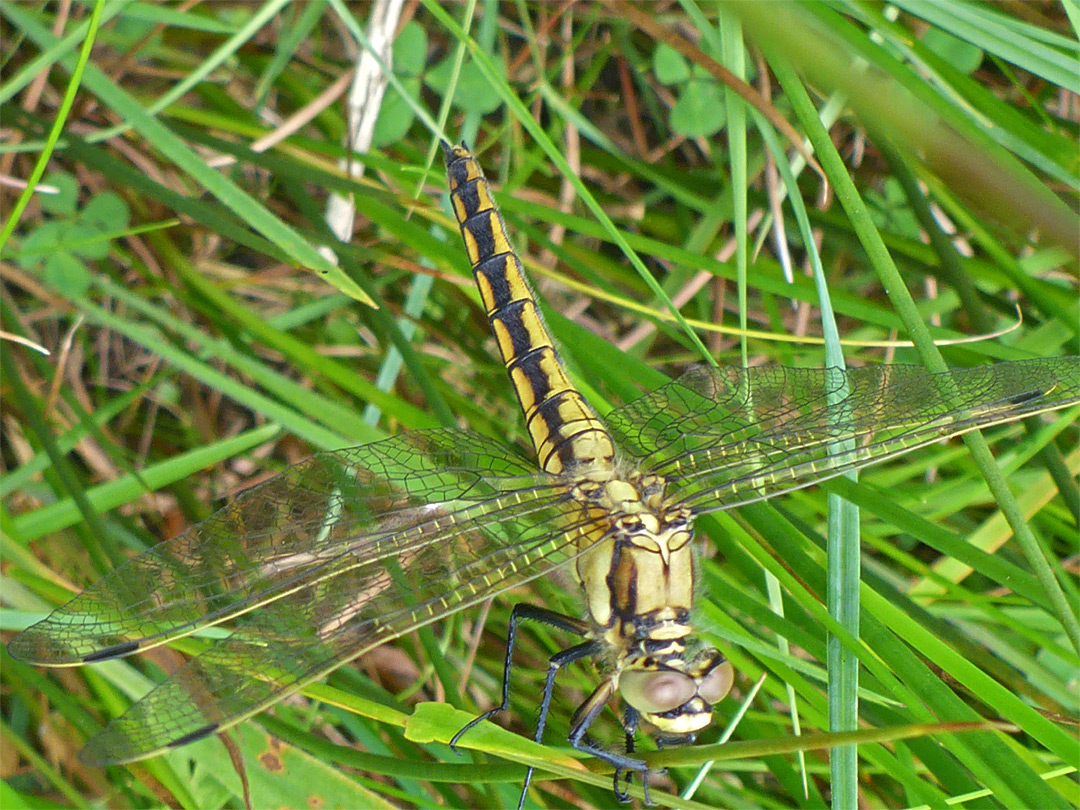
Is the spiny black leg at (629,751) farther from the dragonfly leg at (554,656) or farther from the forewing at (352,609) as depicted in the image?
the forewing at (352,609)

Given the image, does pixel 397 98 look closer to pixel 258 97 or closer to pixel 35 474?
pixel 258 97

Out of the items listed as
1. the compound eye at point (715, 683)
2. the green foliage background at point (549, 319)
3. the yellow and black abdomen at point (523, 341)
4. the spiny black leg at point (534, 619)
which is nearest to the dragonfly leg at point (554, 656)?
the spiny black leg at point (534, 619)

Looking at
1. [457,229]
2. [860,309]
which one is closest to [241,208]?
[457,229]

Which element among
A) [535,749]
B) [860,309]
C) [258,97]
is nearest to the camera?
[535,749]

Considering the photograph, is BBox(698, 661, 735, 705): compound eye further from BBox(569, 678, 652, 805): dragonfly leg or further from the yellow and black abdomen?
the yellow and black abdomen

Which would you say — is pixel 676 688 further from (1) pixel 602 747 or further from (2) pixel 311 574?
(2) pixel 311 574

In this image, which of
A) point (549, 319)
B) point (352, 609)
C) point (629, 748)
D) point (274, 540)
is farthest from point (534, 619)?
point (549, 319)

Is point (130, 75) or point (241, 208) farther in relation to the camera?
point (130, 75)
